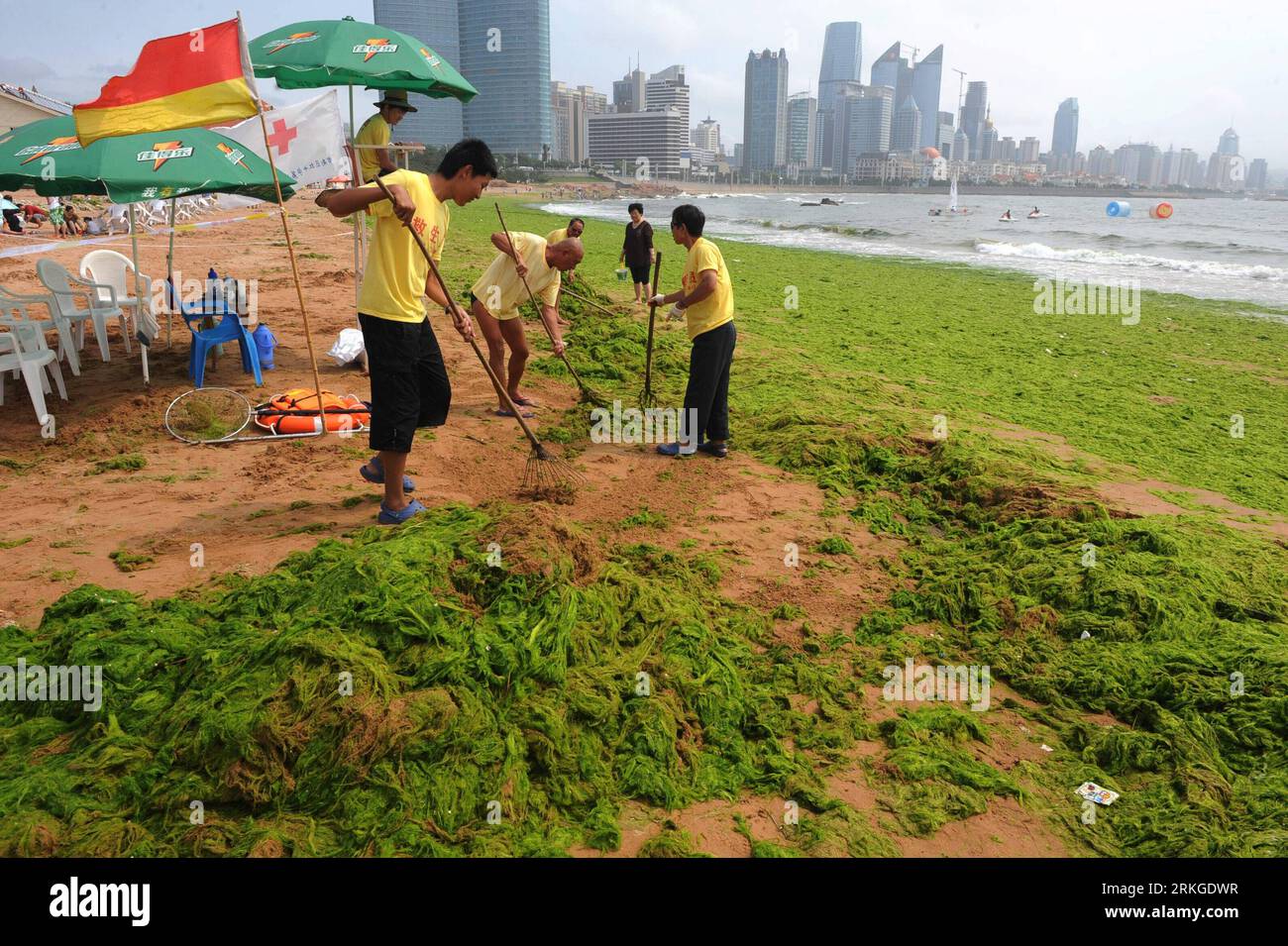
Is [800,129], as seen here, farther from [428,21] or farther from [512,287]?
[512,287]

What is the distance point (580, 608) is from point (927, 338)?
9671 mm

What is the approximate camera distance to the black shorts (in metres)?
4.33

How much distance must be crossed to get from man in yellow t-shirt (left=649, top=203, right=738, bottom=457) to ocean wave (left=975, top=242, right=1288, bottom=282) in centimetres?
2550

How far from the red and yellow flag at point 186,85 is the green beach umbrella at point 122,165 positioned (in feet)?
3.60

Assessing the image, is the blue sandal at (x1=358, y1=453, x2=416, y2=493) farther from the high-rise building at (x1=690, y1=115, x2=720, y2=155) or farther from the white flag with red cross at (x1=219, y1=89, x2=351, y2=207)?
the high-rise building at (x1=690, y1=115, x2=720, y2=155)

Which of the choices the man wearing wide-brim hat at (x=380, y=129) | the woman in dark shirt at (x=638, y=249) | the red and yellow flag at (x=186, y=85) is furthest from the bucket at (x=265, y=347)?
the woman in dark shirt at (x=638, y=249)

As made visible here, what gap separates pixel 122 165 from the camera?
6.25 meters

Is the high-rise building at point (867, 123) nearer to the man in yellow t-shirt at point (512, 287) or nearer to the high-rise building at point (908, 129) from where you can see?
the high-rise building at point (908, 129)

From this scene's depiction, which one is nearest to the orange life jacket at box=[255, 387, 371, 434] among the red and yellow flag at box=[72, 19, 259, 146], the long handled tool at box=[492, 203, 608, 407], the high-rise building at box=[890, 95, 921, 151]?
the long handled tool at box=[492, 203, 608, 407]
